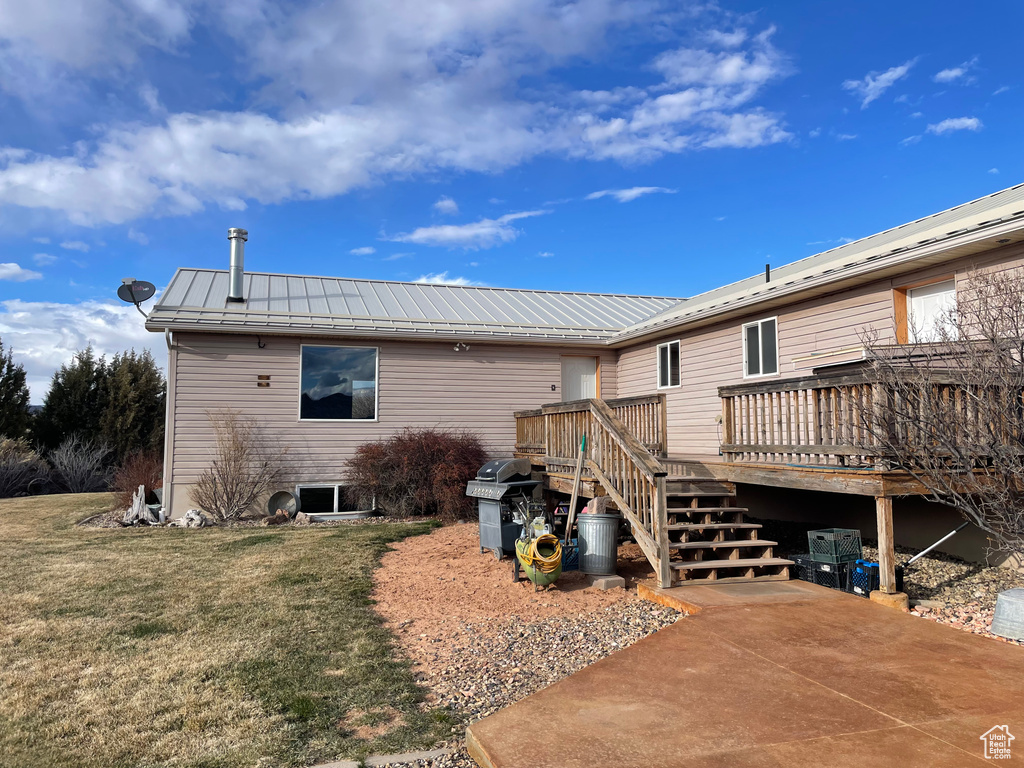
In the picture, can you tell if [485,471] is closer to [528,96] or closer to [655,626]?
[655,626]

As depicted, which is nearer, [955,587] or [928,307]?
[955,587]

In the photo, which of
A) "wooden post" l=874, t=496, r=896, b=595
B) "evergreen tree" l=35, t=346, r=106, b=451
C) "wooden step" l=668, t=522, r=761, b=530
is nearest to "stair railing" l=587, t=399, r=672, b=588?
"wooden step" l=668, t=522, r=761, b=530

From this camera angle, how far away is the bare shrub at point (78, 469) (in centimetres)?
1845

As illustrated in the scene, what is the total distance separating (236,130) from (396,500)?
8261 mm

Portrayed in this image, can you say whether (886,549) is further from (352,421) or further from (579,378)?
(352,421)

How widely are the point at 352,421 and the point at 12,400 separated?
15.1 meters

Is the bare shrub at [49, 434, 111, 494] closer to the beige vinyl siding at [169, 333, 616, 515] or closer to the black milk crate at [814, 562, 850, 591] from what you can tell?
the beige vinyl siding at [169, 333, 616, 515]

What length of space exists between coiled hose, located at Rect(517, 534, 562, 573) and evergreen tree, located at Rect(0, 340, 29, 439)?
2082 centimetres

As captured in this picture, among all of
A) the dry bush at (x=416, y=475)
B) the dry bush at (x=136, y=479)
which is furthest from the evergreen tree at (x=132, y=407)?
the dry bush at (x=416, y=475)

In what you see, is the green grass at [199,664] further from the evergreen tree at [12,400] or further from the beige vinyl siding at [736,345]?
the evergreen tree at [12,400]

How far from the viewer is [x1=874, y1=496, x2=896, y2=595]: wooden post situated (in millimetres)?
5680

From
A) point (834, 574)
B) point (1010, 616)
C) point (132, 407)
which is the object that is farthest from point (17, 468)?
point (1010, 616)

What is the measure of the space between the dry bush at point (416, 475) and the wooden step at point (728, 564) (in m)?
5.63

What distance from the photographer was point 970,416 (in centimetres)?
590
